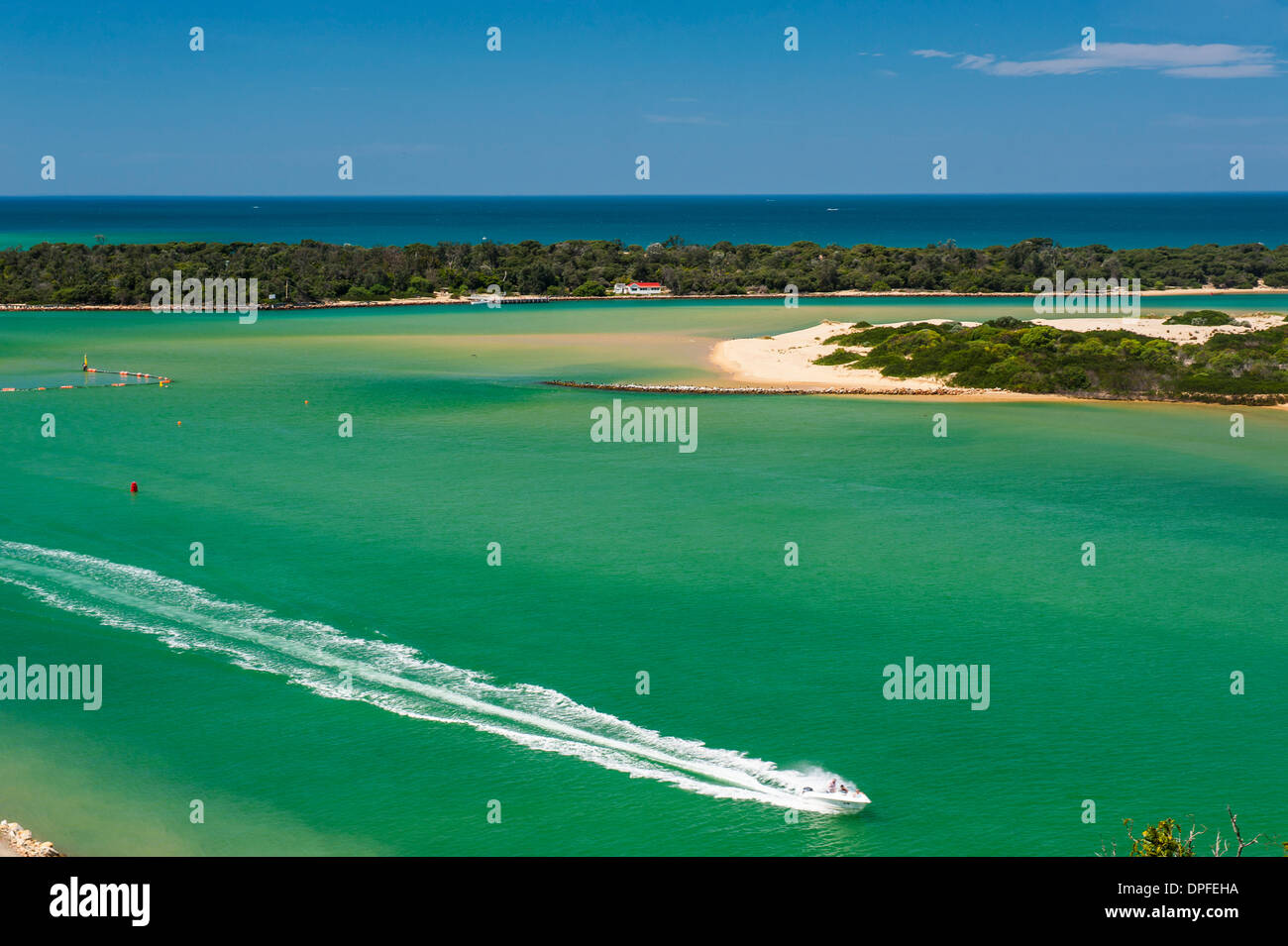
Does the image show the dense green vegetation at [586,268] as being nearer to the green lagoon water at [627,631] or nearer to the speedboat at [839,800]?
the green lagoon water at [627,631]

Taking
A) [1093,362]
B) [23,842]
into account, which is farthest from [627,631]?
[1093,362]

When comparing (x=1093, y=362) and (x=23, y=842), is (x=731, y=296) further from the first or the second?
(x=23, y=842)

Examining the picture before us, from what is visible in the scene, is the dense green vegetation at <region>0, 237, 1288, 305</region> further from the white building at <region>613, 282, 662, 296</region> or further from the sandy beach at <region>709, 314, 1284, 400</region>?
the sandy beach at <region>709, 314, 1284, 400</region>

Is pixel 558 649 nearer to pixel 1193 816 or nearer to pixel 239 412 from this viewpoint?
pixel 1193 816

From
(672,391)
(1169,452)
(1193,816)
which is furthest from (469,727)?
(672,391)

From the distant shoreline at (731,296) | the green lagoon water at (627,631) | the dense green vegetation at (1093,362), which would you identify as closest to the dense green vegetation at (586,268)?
the distant shoreline at (731,296)
